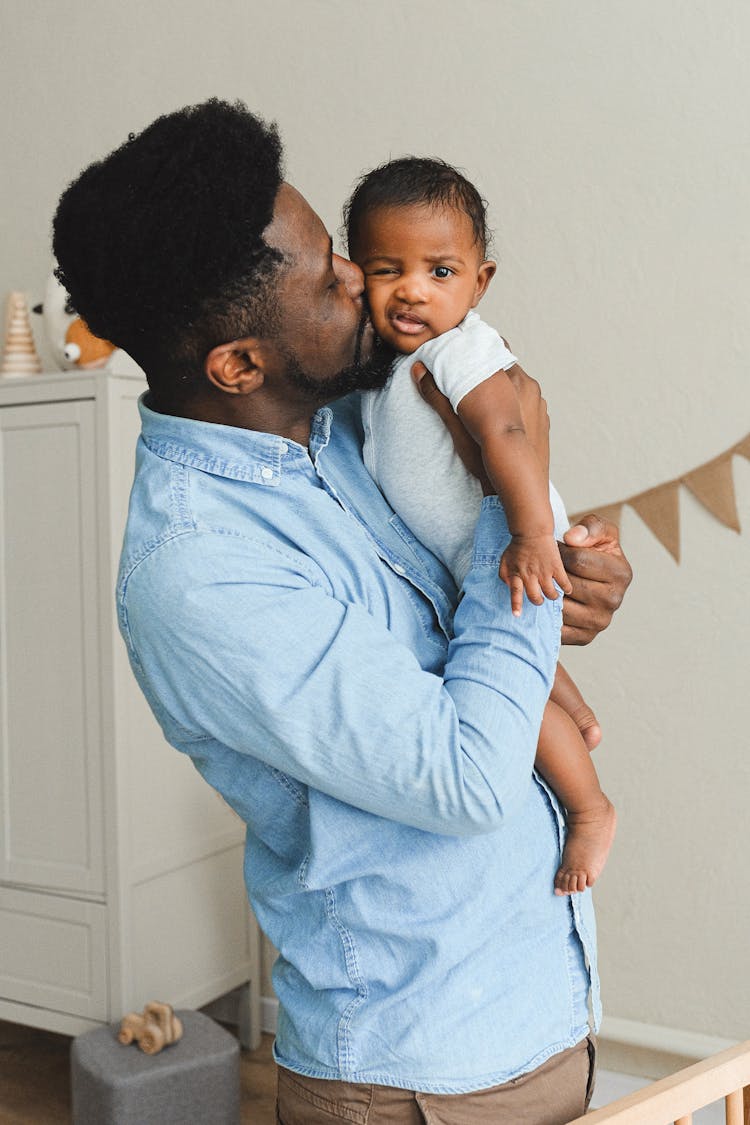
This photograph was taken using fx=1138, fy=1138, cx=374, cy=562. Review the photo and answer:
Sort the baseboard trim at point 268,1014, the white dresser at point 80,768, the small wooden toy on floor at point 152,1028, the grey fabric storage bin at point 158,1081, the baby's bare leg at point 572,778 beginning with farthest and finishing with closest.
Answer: the baseboard trim at point 268,1014 → the white dresser at point 80,768 → the small wooden toy on floor at point 152,1028 → the grey fabric storage bin at point 158,1081 → the baby's bare leg at point 572,778

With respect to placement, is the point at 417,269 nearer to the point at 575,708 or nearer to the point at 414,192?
the point at 414,192

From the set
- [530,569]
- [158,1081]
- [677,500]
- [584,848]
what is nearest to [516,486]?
[530,569]

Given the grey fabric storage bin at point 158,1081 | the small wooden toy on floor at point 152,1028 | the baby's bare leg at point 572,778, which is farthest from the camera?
the small wooden toy on floor at point 152,1028

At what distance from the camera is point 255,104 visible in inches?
106

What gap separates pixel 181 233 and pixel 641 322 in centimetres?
160

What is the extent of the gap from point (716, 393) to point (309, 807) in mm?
1574

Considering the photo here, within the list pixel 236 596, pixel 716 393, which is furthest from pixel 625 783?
pixel 236 596

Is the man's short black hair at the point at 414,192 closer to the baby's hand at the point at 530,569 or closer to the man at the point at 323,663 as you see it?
the man at the point at 323,663

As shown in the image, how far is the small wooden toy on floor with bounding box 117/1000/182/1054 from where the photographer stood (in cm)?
221

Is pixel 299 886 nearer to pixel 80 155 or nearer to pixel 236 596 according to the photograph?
pixel 236 596

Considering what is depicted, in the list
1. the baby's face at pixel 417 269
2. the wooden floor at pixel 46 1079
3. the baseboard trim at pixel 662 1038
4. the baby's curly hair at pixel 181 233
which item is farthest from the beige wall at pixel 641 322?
the baby's curly hair at pixel 181 233

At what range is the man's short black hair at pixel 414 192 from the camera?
3.69ft

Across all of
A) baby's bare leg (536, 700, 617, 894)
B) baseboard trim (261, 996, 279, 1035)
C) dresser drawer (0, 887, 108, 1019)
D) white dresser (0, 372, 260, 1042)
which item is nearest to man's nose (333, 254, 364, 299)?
baby's bare leg (536, 700, 617, 894)

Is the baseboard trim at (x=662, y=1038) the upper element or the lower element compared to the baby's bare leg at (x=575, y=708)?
lower
